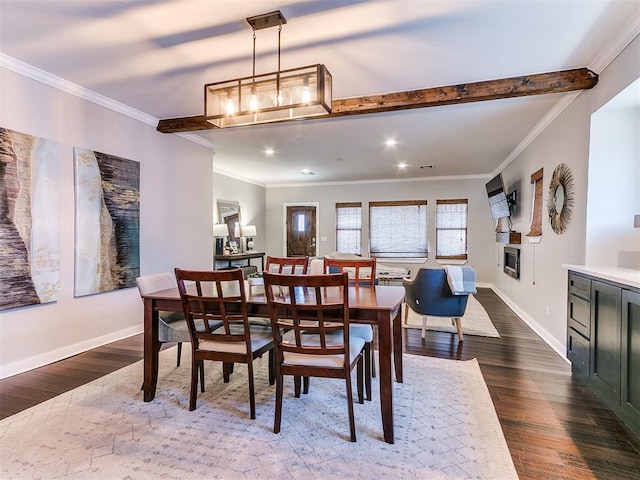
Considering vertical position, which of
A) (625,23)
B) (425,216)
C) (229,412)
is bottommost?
(229,412)

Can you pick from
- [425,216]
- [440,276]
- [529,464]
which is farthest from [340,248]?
[529,464]

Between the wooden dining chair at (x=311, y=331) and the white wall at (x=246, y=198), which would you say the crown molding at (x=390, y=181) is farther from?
the wooden dining chair at (x=311, y=331)

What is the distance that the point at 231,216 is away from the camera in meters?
7.39

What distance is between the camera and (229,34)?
2.43m

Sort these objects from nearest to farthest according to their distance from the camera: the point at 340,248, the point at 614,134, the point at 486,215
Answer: the point at 614,134 → the point at 486,215 → the point at 340,248

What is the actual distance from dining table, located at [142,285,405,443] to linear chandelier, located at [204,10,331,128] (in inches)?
51.3

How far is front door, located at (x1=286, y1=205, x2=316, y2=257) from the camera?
29.6 feet

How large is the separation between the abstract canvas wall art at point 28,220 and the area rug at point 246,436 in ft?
3.44

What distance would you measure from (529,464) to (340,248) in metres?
7.17

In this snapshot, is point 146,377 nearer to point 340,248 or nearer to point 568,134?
point 568,134

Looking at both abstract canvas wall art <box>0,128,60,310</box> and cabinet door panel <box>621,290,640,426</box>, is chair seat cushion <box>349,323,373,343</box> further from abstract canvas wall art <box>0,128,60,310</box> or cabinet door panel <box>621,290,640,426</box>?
abstract canvas wall art <box>0,128,60,310</box>

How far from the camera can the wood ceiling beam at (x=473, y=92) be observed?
291cm

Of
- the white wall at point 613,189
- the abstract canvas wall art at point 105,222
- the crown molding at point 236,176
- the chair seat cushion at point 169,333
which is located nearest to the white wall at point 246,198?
the crown molding at point 236,176

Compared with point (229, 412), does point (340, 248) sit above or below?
above
